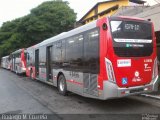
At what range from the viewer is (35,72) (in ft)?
58.8

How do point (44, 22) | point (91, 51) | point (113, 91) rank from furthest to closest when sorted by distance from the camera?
point (44, 22)
point (91, 51)
point (113, 91)

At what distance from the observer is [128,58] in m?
8.12

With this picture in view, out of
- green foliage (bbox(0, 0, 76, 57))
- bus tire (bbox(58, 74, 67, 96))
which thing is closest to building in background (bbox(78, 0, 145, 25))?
green foliage (bbox(0, 0, 76, 57))

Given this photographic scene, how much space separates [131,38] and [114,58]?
1050mm

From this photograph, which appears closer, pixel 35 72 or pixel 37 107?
pixel 37 107

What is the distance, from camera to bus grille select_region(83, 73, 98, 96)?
826 centimetres

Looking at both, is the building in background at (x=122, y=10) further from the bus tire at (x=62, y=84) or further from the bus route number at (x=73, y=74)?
the bus tire at (x=62, y=84)

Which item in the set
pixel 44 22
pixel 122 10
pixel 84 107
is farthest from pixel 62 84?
pixel 44 22

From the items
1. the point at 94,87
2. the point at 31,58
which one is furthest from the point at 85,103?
the point at 31,58

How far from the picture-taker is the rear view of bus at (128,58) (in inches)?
306

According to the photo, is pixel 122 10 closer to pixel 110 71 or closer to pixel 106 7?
pixel 110 71

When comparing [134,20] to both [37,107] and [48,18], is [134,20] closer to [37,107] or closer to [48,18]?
[37,107]

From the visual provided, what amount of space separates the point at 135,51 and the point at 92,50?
1496mm

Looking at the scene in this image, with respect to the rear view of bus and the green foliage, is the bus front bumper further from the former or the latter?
the green foliage
